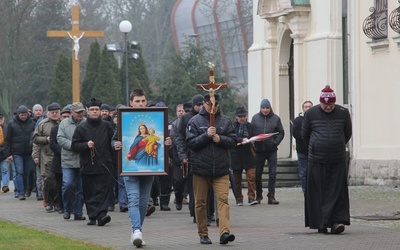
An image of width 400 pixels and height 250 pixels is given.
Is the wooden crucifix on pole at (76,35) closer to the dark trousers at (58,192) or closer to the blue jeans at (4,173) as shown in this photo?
the blue jeans at (4,173)

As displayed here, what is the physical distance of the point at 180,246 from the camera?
15.1 meters

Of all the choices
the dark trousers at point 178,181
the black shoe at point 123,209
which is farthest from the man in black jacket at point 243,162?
the black shoe at point 123,209

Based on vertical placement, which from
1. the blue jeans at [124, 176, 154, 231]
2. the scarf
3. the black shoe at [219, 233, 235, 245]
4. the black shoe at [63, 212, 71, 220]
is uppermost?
the scarf

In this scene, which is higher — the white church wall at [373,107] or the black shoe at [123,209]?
the white church wall at [373,107]

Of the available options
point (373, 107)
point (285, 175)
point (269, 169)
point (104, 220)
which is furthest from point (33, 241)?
point (285, 175)

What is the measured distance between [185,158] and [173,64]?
94.7ft

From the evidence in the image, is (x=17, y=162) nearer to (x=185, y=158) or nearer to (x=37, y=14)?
(x=185, y=158)

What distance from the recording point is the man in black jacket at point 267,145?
74.1 feet

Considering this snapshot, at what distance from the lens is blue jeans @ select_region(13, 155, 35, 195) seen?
26011 mm

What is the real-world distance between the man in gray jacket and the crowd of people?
0.05 ft

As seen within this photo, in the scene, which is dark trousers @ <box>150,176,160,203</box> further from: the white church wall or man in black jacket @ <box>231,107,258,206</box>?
the white church wall

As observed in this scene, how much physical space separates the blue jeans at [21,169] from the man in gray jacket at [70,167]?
646 cm

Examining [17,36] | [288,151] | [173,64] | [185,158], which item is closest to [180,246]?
[185,158]

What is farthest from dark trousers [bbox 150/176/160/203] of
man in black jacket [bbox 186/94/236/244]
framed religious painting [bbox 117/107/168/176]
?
man in black jacket [bbox 186/94/236/244]
